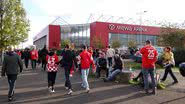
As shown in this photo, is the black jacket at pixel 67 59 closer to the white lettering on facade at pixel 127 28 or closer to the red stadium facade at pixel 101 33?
the red stadium facade at pixel 101 33

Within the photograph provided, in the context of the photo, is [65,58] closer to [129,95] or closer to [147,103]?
[129,95]

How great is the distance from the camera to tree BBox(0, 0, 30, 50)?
34938 mm

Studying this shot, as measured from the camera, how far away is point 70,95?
1088cm

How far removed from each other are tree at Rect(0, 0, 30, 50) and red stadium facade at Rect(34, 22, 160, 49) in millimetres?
31234

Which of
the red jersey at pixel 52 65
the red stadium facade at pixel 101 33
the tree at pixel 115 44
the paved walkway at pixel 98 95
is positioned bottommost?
the paved walkway at pixel 98 95

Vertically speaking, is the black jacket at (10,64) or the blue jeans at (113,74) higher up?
the black jacket at (10,64)

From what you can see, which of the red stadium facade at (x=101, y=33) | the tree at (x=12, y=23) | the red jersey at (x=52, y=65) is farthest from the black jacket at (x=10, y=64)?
the red stadium facade at (x=101, y=33)

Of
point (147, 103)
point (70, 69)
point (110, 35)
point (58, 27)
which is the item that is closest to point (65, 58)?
point (70, 69)

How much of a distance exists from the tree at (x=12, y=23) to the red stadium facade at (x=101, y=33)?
1230 inches

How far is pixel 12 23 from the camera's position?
116ft

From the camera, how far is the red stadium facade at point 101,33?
68.8 meters

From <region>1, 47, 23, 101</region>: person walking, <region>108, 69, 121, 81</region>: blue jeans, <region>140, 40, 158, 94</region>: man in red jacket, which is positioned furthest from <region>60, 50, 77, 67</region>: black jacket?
<region>108, 69, 121, 81</region>: blue jeans

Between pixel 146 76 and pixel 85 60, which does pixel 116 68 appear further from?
pixel 146 76

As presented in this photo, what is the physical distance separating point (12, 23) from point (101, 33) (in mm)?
34452
